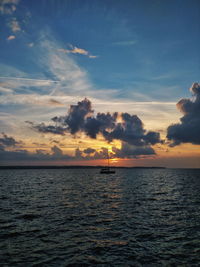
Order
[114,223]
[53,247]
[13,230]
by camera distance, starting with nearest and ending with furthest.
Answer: [53,247] < [13,230] < [114,223]

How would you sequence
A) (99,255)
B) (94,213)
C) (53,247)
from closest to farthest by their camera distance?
1. (99,255)
2. (53,247)
3. (94,213)

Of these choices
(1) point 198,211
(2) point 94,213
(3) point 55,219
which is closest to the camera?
(3) point 55,219

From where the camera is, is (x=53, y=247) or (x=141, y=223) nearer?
(x=53, y=247)

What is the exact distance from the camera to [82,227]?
79.9ft

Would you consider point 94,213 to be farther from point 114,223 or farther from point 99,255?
point 99,255

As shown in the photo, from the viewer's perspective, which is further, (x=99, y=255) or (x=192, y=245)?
(x=192, y=245)

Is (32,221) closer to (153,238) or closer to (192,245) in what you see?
(153,238)

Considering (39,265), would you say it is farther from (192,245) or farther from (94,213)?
(94,213)

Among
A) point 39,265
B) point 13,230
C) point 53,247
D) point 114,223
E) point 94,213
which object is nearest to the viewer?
point 39,265

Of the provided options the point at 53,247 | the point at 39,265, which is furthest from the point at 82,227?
the point at 39,265

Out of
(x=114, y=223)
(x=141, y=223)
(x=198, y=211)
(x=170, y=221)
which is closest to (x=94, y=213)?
(x=114, y=223)

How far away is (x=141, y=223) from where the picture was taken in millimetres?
26344

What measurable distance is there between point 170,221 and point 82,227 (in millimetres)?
11628

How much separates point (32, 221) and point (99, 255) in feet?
44.9
